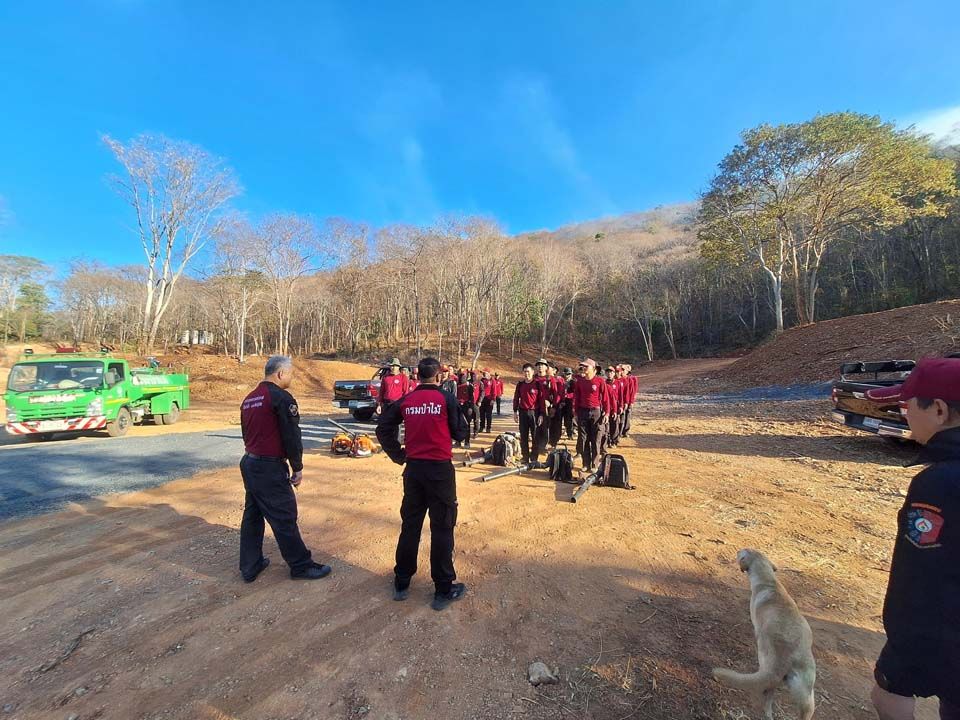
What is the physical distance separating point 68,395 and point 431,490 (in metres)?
11.5

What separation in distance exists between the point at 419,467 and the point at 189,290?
53.9 m

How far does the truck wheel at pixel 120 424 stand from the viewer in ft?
35.1

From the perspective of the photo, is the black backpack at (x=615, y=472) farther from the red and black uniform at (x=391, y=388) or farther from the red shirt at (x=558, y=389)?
the red and black uniform at (x=391, y=388)

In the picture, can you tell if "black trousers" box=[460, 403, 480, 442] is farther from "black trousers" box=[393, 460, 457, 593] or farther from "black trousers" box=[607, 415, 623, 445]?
"black trousers" box=[393, 460, 457, 593]

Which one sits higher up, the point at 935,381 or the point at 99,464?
the point at 935,381

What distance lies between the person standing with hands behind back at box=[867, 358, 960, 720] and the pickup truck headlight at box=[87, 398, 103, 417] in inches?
543

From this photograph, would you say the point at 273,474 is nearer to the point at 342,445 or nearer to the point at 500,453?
the point at 500,453

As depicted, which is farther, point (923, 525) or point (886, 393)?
point (886, 393)

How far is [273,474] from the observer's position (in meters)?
3.44

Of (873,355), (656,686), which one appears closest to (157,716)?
(656,686)

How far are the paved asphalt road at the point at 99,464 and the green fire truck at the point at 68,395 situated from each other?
0.53 m

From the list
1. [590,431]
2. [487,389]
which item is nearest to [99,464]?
[487,389]

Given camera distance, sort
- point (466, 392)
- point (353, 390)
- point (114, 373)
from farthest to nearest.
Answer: point (353, 390) → point (114, 373) → point (466, 392)

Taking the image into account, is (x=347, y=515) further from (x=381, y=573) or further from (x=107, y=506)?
(x=107, y=506)
